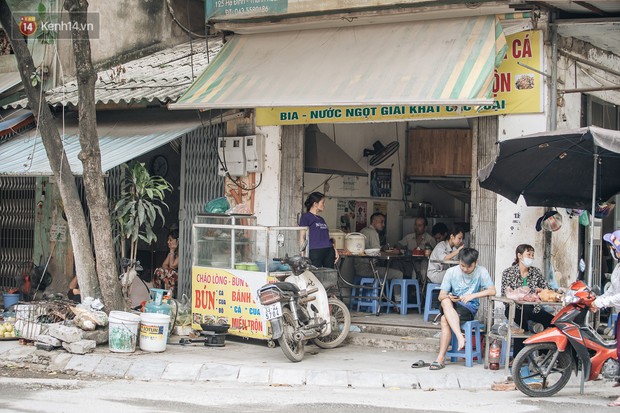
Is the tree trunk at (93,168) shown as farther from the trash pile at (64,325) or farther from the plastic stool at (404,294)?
the plastic stool at (404,294)

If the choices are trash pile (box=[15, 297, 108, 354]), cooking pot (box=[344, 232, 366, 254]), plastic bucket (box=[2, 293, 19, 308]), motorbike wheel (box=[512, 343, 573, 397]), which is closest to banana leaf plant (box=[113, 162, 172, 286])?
trash pile (box=[15, 297, 108, 354])

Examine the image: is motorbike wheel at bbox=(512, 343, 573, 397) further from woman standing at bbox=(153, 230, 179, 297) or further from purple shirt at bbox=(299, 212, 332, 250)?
woman standing at bbox=(153, 230, 179, 297)

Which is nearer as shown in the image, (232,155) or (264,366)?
(264,366)

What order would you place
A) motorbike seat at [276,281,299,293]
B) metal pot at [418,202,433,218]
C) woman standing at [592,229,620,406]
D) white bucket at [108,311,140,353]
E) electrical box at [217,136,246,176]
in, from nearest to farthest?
woman standing at [592,229,620,406]
motorbike seat at [276,281,299,293]
white bucket at [108,311,140,353]
electrical box at [217,136,246,176]
metal pot at [418,202,433,218]

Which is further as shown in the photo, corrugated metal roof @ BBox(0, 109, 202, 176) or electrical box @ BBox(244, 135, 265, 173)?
electrical box @ BBox(244, 135, 265, 173)

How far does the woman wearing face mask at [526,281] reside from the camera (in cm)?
1006

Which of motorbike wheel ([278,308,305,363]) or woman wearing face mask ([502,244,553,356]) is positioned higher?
woman wearing face mask ([502,244,553,356])

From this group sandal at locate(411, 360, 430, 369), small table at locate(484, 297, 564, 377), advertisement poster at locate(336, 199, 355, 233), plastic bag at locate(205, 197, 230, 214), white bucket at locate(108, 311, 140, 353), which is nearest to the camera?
small table at locate(484, 297, 564, 377)

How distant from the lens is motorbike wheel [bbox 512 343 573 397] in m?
8.37

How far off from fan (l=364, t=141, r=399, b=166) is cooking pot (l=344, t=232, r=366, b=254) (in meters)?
2.27

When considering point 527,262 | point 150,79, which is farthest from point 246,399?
point 150,79

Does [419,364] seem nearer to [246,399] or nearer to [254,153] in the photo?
[246,399]

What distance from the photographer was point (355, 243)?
13.5m

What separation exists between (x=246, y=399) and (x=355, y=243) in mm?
5545
